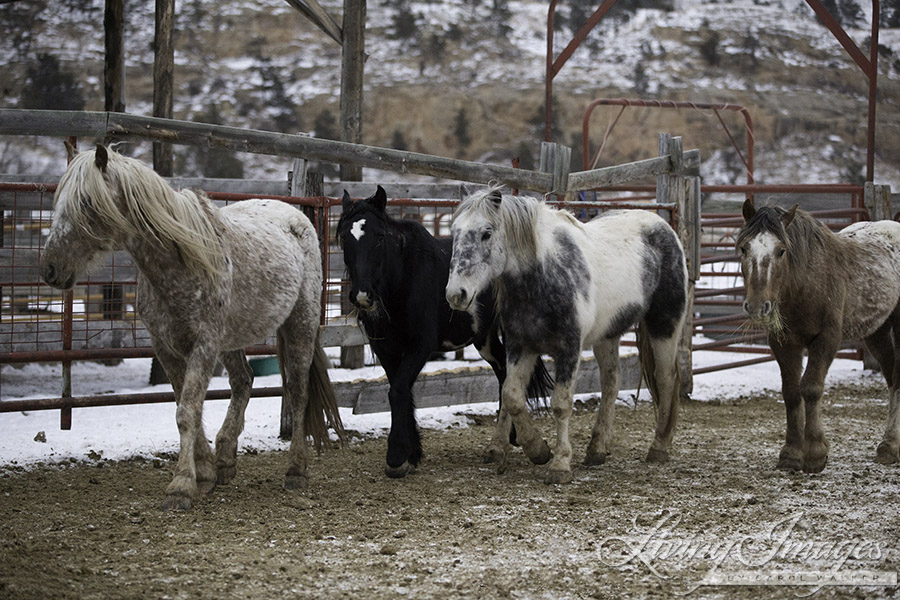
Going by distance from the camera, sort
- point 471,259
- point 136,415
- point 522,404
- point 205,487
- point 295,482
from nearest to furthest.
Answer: point 205,487 < point 471,259 < point 295,482 < point 522,404 < point 136,415

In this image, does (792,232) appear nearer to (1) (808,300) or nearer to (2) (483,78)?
(1) (808,300)

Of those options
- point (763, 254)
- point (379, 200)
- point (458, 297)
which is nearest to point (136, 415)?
point (379, 200)

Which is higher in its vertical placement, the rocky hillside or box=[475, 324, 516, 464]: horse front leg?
the rocky hillside

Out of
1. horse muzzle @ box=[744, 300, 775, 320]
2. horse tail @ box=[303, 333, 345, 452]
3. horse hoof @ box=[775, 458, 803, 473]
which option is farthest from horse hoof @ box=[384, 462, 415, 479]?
horse hoof @ box=[775, 458, 803, 473]

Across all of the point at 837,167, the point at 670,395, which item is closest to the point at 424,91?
the point at 837,167

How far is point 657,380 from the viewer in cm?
602

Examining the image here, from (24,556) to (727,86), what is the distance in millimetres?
34950

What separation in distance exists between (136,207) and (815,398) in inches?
168

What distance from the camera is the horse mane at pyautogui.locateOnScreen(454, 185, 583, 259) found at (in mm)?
5023

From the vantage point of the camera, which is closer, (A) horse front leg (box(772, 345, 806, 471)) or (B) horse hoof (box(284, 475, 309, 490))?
(B) horse hoof (box(284, 475, 309, 490))

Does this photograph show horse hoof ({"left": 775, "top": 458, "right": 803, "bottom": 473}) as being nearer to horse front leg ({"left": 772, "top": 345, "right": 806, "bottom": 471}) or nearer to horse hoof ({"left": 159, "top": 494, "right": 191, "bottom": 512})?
horse front leg ({"left": 772, "top": 345, "right": 806, "bottom": 471})

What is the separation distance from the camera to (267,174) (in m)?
28.2

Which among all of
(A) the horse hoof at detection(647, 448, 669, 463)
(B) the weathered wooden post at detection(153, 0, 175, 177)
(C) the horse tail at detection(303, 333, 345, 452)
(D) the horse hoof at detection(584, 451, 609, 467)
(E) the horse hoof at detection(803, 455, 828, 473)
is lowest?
(D) the horse hoof at detection(584, 451, 609, 467)

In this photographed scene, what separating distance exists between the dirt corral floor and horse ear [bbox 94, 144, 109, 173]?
180cm
